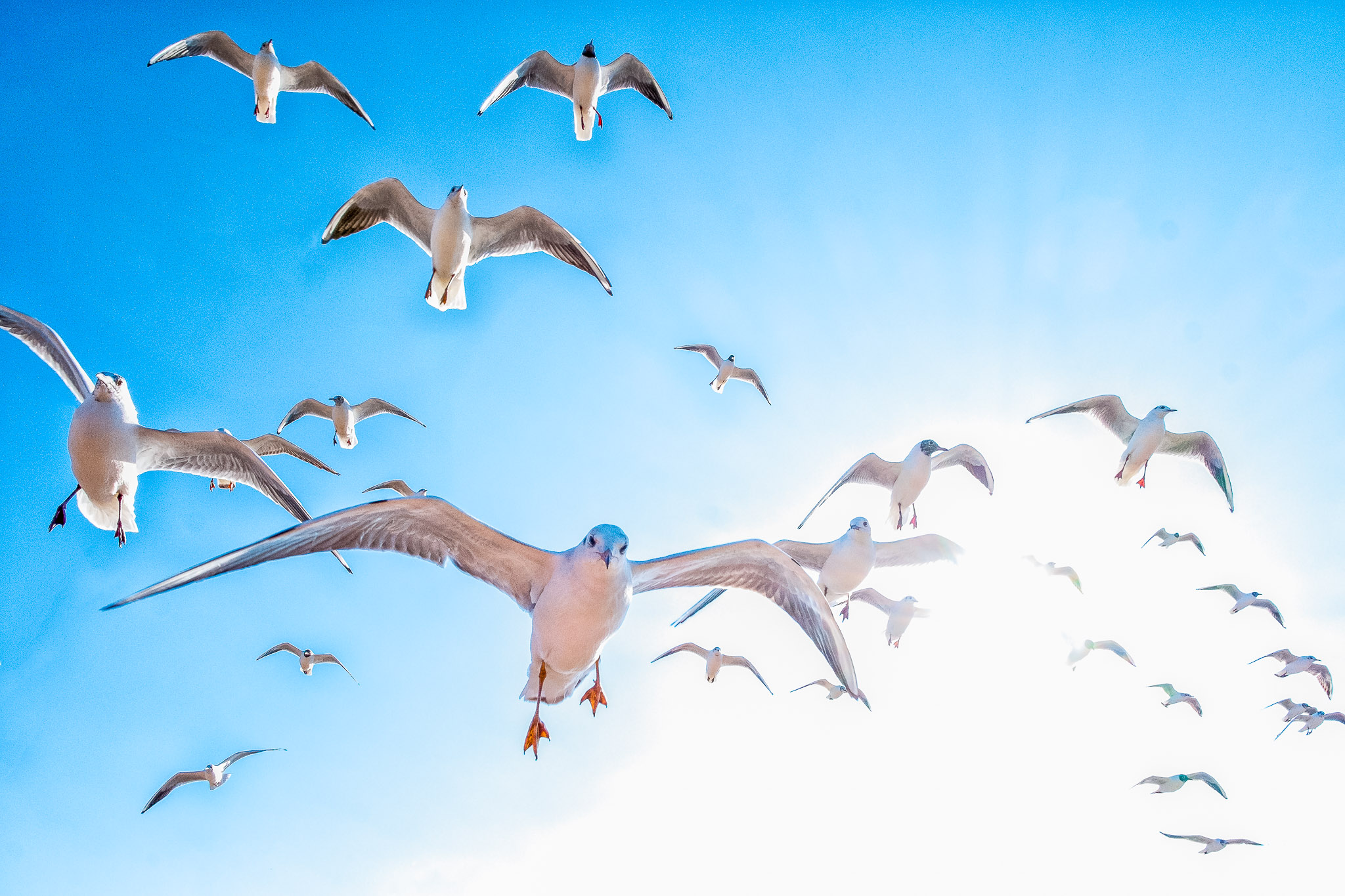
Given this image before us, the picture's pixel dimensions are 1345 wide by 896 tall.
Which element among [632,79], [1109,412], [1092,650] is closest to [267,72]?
[632,79]

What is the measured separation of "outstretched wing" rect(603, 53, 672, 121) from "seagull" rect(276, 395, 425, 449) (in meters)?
6.29

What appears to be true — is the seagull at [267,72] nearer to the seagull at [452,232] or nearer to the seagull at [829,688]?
the seagull at [452,232]

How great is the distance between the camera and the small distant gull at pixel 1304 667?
17500 millimetres

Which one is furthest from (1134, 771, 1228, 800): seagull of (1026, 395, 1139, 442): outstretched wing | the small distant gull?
(1026, 395, 1139, 442): outstretched wing

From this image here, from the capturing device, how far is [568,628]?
5855 millimetres

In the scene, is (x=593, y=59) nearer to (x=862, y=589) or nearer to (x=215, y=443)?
(x=215, y=443)

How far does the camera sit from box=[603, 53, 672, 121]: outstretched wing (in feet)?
37.1

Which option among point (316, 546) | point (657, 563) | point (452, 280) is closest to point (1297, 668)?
Answer: point (657, 563)

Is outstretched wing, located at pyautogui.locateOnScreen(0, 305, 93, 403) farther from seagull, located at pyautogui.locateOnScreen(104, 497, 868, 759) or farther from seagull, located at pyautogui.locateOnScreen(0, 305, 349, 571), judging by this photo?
seagull, located at pyautogui.locateOnScreen(104, 497, 868, 759)

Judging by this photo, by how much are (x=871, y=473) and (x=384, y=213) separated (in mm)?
7967

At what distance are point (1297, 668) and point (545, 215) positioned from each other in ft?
63.1

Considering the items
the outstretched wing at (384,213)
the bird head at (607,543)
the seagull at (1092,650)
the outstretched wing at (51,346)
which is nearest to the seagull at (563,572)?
the bird head at (607,543)

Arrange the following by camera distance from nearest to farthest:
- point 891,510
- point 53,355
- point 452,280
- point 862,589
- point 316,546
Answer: point 316,546
point 53,355
point 452,280
point 891,510
point 862,589

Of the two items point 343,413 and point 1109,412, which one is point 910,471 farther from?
point 343,413
